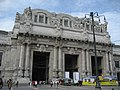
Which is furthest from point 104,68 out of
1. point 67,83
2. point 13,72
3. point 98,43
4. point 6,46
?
point 6,46

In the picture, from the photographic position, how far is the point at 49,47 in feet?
131

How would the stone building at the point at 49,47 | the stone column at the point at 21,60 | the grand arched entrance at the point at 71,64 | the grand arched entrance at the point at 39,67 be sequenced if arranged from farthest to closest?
the grand arched entrance at the point at 71,64
the grand arched entrance at the point at 39,67
the stone building at the point at 49,47
the stone column at the point at 21,60

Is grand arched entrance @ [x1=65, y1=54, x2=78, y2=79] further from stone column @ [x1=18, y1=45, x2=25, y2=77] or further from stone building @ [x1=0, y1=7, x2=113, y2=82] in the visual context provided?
stone column @ [x1=18, y1=45, x2=25, y2=77]

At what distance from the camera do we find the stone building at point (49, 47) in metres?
37.1

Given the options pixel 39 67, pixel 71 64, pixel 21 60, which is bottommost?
pixel 39 67

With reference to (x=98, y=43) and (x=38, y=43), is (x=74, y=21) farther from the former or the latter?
(x=38, y=43)

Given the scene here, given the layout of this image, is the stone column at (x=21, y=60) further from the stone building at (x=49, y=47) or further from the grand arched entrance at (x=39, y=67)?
the grand arched entrance at (x=39, y=67)

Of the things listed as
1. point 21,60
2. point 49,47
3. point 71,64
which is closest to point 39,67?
point 49,47

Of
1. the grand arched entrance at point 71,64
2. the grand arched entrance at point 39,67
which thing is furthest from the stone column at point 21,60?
the grand arched entrance at point 71,64

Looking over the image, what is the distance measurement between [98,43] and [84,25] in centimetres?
694

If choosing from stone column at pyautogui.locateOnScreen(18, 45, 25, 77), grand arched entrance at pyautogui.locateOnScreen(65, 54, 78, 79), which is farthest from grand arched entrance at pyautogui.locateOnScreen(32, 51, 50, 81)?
stone column at pyautogui.locateOnScreen(18, 45, 25, 77)

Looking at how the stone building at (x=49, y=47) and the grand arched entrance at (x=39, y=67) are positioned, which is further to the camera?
the grand arched entrance at (x=39, y=67)

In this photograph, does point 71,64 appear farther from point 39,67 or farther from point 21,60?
point 21,60

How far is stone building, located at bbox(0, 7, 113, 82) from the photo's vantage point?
122 feet
